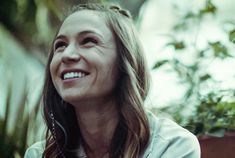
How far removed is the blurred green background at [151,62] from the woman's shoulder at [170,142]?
0.38 ft

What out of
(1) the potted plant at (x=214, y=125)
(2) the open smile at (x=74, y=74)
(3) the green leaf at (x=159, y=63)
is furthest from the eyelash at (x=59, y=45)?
(3) the green leaf at (x=159, y=63)

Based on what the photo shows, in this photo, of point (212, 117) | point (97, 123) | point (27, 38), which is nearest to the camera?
point (97, 123)

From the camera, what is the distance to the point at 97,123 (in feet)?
4.86

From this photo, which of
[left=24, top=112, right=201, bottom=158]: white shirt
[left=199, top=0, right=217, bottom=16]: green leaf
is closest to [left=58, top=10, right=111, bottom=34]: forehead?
[left=24, top=112, right=201, bottom=158]: white shirt

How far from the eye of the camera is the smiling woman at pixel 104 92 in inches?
54.6

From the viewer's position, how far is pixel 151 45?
117 inches

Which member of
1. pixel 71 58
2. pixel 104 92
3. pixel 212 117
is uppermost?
pixel 71 58

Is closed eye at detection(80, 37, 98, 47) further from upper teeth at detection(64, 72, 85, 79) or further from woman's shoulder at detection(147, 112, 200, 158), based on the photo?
woman's shoulder at detection(147, 112, 200, 158)

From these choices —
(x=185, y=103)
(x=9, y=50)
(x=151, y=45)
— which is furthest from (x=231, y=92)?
(x=9, y=50)

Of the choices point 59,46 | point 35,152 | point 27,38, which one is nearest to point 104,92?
point 59,46

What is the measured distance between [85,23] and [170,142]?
15.2 inches

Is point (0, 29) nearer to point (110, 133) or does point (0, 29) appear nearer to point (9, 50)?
point (9, 50)

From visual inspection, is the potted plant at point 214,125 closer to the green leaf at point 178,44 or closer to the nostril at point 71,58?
the green leaf at point 178,44

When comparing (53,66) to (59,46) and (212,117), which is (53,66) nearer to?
(59,46)
